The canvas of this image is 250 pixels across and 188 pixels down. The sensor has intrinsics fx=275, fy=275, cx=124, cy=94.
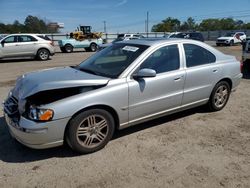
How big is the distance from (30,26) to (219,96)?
8608 centimetres

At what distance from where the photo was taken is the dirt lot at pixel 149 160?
10.8ft

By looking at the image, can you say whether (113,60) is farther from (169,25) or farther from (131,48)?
(169,25)

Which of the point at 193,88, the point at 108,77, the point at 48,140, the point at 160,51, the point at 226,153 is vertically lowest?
the point at 226,153

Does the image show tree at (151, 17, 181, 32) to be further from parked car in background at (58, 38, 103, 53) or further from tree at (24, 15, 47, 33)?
parked car in background at (58, 38, 103, 53)

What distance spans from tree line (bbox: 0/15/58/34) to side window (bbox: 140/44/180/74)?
225 ft

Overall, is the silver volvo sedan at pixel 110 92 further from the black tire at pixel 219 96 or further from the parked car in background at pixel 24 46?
the parked car in background at pixel 24 46

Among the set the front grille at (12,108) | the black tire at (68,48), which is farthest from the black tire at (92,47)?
the front grille at (12,108)

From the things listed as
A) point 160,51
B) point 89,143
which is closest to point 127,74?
point 160,51

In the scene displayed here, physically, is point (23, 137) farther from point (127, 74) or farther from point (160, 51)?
point (160, 51)

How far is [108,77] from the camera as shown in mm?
4133

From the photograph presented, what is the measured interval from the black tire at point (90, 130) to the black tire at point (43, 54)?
13.6 meters

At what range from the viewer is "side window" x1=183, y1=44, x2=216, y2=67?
16.3 ft

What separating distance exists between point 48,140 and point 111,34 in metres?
45.1

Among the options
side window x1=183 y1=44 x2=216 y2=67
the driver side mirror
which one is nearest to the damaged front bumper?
the driver side mirror
